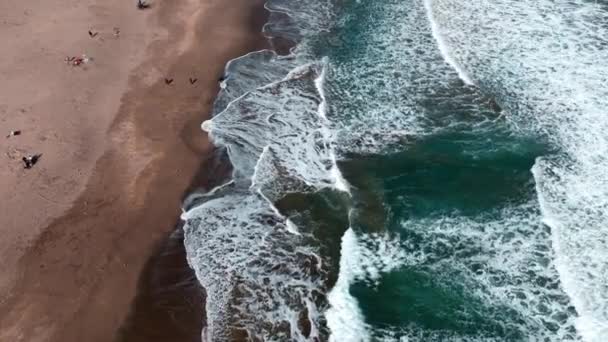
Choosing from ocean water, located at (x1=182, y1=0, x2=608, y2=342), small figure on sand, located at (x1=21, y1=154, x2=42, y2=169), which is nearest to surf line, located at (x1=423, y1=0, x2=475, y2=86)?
ocean water, located at (x1=182, y1=0, x2=608, y2=342)

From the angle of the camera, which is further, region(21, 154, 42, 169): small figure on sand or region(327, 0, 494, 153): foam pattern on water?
region(327, 0, 494, 153): foam pattern on water

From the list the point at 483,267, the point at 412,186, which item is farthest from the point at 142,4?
the point at 483,267

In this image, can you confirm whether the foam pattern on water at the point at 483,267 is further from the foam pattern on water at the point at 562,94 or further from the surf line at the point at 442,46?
the surf line at the point at 442,46

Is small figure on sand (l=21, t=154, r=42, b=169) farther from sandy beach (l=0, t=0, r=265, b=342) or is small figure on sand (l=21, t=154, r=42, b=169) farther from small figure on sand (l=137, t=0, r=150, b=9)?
small figure on sand (l=137, t=0, r=150, b=9)

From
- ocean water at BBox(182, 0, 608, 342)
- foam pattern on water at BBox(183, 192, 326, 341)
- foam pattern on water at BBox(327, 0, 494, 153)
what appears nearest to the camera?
foam pattern on water at BBox(183, 192, 326, 341)

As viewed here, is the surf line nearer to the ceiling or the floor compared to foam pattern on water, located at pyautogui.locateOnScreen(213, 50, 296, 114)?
nearer to the ceiling

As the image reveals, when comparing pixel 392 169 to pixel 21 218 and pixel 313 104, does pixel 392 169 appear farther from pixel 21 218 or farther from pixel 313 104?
pixel 21 218

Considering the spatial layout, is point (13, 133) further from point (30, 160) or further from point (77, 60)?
point (77, 60)
